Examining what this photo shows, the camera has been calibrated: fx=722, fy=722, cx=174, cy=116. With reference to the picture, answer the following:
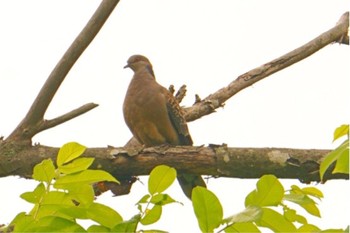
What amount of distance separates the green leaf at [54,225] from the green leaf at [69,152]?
0.74ft

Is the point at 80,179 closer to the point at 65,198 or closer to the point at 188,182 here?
the point at 65,198

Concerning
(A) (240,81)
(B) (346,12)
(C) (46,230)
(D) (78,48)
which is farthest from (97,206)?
(B) (346,12)

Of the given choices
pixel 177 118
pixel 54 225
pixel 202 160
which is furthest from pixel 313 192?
pixel 177 118

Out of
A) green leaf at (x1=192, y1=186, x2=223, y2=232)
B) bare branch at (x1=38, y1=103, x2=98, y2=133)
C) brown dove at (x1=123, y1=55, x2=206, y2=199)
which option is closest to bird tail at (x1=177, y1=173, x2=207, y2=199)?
brown dove at (x1=123, y1=55, x2=206, y2=199)

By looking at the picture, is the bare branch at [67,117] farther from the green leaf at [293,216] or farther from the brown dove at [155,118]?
the green leaf at [293,216]

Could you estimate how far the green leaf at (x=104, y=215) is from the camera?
1452mm

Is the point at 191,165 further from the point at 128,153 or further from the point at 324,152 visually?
the point at 324,152

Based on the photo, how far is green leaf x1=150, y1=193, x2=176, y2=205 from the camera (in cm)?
149

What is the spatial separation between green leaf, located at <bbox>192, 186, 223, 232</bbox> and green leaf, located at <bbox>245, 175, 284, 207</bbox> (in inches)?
3.1

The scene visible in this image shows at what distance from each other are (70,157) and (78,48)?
5.89 feet

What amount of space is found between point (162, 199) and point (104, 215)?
4.9 inches

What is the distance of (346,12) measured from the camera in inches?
224

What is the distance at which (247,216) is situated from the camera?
1.31m

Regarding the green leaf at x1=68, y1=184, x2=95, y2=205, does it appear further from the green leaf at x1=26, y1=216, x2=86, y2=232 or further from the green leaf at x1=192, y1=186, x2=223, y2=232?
the green leaf at x1=192, y1=186, x2=223, y2=232
